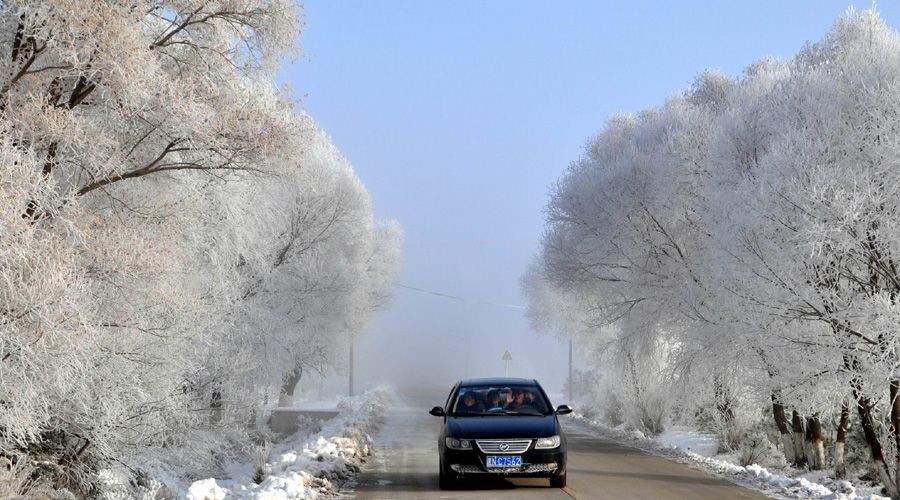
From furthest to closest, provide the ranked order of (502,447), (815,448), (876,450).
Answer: (815,448) → (876,450) → (502,447)

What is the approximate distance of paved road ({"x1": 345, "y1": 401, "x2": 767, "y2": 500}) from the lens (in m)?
14.0

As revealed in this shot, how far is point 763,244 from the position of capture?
Answer: 55.3 feet

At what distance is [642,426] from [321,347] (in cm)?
1195

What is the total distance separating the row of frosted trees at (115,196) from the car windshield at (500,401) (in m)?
4.30

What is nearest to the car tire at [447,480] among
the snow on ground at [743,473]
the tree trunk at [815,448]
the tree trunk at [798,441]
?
the snow on ground at [743,473]

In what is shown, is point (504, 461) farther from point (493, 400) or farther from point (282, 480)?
point (282, 480)

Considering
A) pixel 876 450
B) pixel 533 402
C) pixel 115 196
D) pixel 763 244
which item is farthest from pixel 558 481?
→ pixel 115 196

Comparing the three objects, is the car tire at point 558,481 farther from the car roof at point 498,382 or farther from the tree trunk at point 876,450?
the tree trunk at point 876,450

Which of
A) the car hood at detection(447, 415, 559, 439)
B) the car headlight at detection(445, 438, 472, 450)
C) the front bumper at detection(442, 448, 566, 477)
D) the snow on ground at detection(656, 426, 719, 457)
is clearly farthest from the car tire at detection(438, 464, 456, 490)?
the snow on ground at detection(656, 426, 719, 457)

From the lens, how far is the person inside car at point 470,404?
15.7 meters

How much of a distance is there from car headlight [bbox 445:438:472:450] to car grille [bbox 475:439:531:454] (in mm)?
137

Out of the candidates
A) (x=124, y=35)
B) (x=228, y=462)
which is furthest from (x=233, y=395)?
(x=124, y=35)

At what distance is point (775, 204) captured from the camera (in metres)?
16.5

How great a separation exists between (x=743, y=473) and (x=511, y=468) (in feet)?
19.1
